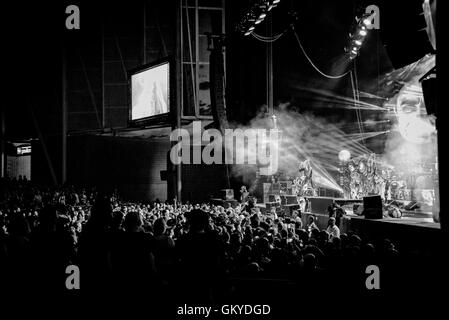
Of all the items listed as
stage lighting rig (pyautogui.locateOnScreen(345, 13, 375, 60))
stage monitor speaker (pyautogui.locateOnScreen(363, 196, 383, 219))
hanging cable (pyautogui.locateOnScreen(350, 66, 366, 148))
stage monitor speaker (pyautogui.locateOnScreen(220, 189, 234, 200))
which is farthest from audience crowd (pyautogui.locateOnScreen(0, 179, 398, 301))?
hanging cable (pyautogui.locateOnScreen(350, 66, 366, 148))

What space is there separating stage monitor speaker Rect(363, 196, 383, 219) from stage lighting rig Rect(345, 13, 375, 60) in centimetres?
630

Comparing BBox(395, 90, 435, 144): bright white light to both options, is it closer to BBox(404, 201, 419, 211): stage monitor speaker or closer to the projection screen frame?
BBox(404, 201, 419, 211): stage monitor speaker

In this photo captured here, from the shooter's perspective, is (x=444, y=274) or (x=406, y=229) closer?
(x=444, y=274)

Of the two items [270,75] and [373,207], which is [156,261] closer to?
[373,207]

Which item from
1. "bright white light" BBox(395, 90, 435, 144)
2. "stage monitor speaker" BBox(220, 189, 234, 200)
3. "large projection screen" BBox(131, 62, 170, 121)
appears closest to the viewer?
"bright white light" BBox(395, 90, 435, 144)

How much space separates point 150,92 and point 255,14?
27.1 ft

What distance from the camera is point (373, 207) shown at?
11.0 metres

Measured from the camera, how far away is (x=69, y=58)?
82.3ft

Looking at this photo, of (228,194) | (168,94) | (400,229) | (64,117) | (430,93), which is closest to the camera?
(430,93)

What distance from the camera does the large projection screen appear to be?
69.3 ft

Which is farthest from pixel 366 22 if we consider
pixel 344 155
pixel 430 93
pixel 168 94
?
pixel 430 93

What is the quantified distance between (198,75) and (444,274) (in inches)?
824

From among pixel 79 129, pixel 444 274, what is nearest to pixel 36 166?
pixel 79 129
